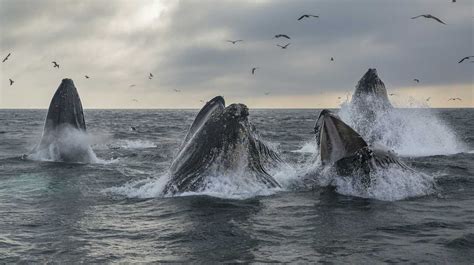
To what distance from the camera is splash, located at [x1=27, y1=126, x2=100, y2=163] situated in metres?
17.1

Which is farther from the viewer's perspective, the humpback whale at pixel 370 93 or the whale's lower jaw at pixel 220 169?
the humpback whale at pixel 370 93

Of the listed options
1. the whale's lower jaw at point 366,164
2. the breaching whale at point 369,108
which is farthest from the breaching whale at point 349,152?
the breaching whale at point 369,108

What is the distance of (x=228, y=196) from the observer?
10.9m

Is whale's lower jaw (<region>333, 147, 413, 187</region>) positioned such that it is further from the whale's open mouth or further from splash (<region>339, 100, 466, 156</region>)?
splash (<region>339, 100, 466, 156</region>)

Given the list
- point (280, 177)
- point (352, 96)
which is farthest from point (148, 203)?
point (352, 96)

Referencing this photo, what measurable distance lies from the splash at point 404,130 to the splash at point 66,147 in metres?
9.88

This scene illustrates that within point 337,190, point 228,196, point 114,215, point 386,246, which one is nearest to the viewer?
point 386,246

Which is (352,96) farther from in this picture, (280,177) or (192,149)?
(192,149)

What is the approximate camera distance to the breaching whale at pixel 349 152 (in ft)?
37.4

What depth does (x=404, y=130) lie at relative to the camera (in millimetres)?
23406

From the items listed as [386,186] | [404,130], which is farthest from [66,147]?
[404,130]

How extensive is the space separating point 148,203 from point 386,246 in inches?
202

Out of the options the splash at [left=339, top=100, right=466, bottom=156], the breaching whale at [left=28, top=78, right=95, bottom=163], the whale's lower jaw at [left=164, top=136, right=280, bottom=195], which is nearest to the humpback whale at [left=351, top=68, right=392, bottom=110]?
the splash at [left=339, top=100, right=466, bottom=156]

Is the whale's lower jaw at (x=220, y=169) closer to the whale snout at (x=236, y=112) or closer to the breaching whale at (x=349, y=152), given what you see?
the whale snout at (x=236, y=112)
